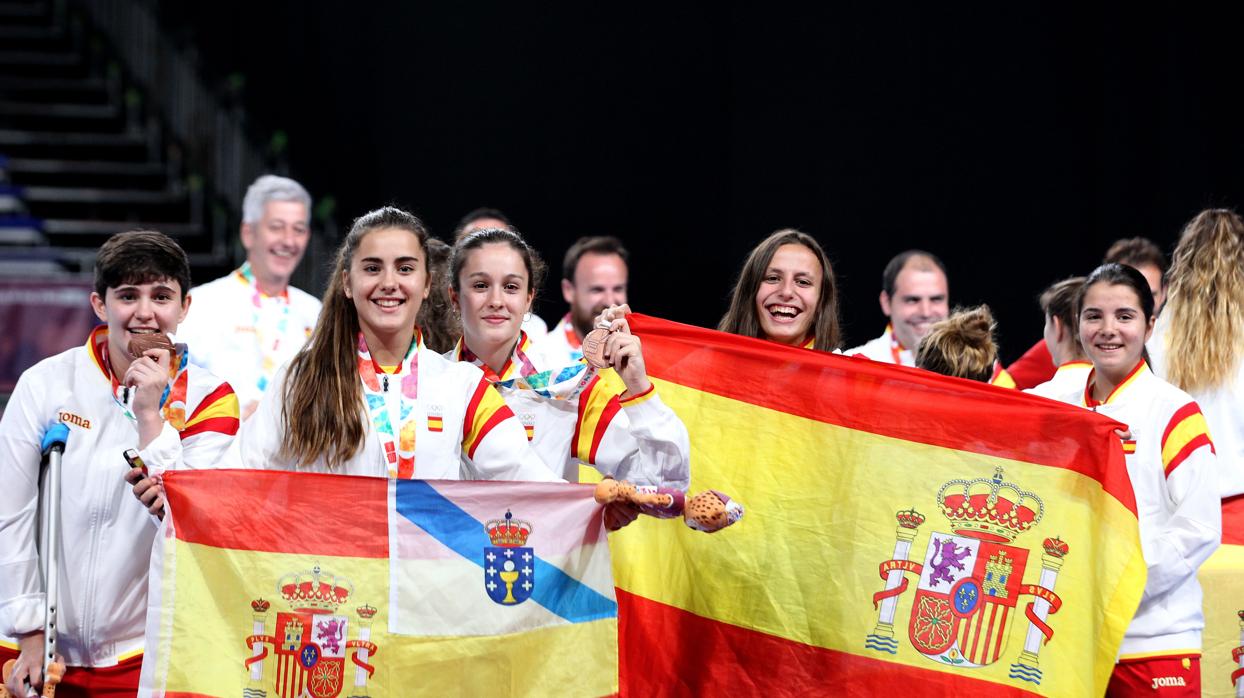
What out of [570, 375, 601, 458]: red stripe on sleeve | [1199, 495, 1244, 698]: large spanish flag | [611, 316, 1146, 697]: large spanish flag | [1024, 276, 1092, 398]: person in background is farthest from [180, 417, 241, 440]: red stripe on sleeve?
[1199, 495, 1244, 698]: large spanish flag

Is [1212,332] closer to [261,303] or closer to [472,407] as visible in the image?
[472,407]

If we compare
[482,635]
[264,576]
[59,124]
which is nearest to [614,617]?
[482,635]

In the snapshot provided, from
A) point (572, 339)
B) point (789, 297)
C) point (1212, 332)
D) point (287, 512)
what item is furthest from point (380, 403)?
point (572, 339)

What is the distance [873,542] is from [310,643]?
1383 mm

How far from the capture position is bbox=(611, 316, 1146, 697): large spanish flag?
10.7 feet

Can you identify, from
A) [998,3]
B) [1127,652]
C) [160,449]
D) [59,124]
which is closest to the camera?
[160,449]

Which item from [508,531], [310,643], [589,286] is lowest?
[310,643]

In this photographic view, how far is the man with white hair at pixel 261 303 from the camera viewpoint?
5.36m

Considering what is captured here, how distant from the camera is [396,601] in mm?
3072

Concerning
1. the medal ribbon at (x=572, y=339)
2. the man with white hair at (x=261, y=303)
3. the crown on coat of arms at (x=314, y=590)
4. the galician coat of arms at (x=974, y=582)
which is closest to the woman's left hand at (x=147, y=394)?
the crown on coat of arms at (x=314, y=590)

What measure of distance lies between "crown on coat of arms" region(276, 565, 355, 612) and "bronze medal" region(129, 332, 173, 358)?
0.62 meters

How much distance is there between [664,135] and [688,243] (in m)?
0.69

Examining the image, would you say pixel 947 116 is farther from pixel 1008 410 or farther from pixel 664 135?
pixel 1008 410

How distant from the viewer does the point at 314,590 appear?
304 centimetres
